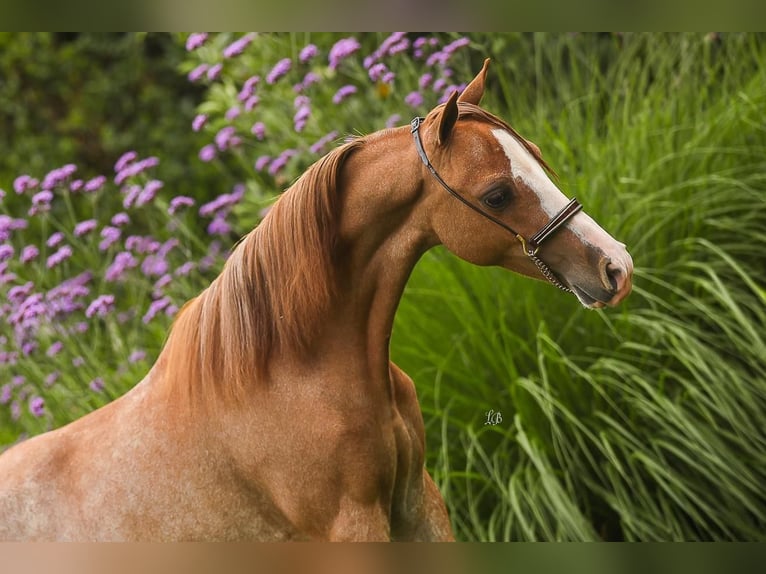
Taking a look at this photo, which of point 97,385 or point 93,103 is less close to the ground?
point 93,103

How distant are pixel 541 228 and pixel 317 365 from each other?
13.2 inches

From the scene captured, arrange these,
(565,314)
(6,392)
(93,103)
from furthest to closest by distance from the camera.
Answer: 1. (93,103)
2. (6,392)
3. (565,314)

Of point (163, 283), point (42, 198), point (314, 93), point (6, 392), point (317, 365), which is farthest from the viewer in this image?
point (314, 93)

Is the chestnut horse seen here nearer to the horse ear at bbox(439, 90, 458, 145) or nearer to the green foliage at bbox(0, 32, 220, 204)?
the horse ear at bbox(439, 90, 458, 145)

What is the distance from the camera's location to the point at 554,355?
173cm

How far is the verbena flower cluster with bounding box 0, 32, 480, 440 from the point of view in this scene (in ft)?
5.91

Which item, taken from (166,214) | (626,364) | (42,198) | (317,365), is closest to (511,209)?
(317,365)

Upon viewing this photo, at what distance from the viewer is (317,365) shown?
114 cm

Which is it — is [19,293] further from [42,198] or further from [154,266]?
[154,266]

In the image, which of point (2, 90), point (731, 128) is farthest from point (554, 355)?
point (2, 90)

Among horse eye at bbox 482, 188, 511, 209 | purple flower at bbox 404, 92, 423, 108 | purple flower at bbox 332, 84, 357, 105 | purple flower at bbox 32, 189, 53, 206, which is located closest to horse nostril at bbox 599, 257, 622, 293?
horse eye at bbox 482, 188, 511, 209

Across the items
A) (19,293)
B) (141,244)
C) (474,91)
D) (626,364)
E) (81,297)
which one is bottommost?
(626,364)

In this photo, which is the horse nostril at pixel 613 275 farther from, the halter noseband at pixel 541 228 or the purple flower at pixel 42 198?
the purple flower at pixel 42 198

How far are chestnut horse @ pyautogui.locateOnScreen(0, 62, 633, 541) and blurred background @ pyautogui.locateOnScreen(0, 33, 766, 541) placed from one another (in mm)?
424
